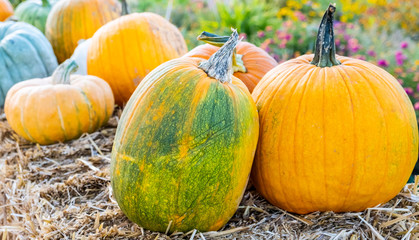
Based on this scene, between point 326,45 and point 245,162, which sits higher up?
point 326,45

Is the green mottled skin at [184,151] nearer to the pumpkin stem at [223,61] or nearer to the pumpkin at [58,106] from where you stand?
the pumpkin stem at [223,61]

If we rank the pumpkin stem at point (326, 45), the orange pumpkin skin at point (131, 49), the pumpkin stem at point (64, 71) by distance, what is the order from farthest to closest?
the orange pumpkin skin at point (131, 49)
the pumpkin stem at point (64, 71)
the pumpkin stem at point (326, 45)

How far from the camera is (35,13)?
422 centimetres

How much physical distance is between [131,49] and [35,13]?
202 centimetres

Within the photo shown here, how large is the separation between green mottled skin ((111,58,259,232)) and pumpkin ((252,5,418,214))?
0.51ft

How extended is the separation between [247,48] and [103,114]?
1046 millimetres

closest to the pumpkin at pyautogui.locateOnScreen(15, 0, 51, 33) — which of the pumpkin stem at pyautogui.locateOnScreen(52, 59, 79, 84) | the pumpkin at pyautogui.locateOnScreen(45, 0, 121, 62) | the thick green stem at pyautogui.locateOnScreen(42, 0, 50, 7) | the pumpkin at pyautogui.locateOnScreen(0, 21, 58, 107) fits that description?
the thick green stem at pyautogui.locateOnScreen(42, 0, 50, 7)

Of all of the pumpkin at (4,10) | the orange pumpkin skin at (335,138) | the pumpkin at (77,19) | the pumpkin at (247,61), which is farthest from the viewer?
the pumpkin at (4,10)

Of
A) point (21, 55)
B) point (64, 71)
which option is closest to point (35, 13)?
point (21, 55)

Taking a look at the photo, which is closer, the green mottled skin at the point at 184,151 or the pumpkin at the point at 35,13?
the green mottled skin at the point at 184,151

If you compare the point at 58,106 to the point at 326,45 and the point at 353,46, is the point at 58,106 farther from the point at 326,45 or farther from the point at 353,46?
the point at 353,46

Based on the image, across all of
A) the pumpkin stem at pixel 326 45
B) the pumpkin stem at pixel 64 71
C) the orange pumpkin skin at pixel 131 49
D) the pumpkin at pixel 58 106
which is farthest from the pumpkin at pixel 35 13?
the pumpkin stem at pixel 326 45

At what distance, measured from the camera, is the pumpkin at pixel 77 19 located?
3701 mm

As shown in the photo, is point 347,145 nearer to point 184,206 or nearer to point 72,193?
point 184,206
